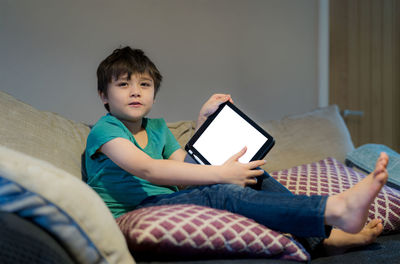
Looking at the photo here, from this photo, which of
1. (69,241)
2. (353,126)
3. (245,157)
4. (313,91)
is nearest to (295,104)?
(313,91)

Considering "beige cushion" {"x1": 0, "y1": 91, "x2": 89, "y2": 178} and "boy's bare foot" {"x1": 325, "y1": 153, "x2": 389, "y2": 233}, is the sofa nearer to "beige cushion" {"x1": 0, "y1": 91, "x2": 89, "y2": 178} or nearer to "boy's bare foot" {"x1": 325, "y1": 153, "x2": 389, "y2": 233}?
"beige cushion" {"x1": 0, "y1": 91, "x2": 89, "y2": 178}

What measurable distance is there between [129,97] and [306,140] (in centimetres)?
89

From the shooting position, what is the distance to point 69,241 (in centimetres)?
68

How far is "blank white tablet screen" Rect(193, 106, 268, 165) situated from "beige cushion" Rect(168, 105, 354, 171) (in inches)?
16.1

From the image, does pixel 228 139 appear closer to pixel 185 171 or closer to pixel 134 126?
pixel 185 171

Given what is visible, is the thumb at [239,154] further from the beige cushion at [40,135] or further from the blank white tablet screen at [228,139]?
the beige cushion at [40,135]

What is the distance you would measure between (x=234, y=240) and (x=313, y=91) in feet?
6.60

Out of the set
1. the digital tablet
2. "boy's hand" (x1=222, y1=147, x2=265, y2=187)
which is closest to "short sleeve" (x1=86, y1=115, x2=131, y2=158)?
the digital tablet

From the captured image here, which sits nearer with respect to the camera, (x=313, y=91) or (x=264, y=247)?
(x=264, y=247)

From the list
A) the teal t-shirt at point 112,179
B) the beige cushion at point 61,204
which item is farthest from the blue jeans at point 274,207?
the beige cushion at point 61,204

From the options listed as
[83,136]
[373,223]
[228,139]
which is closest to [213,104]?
[228,139]

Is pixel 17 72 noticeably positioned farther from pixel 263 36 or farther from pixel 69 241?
pixel 263 36

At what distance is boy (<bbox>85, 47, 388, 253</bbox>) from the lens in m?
0.87

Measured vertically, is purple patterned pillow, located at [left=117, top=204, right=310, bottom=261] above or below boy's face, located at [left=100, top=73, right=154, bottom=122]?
below
